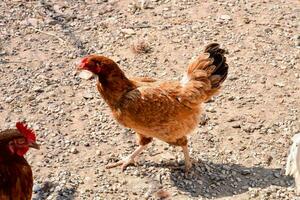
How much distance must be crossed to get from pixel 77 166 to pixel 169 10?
321 cm

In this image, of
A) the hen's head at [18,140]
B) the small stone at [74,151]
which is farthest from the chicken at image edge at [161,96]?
the hen's head at [18,140]

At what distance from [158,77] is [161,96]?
156 centimetres

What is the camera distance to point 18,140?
12.6ft

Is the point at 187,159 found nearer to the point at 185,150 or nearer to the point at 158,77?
the point at 185,150

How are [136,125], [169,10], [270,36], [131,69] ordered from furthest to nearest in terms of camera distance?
[169,10], [270,36], [131,69], [136,125]

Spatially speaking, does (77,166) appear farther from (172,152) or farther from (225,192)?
(225,192)

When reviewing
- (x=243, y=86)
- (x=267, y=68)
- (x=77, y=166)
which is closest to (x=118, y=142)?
(x=77, y=166)

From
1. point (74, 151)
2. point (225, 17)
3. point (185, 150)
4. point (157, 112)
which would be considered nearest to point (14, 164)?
point (157, 112)

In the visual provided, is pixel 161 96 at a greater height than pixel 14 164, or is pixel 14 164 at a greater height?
pixel 14 164

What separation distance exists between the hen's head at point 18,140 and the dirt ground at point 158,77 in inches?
50.5

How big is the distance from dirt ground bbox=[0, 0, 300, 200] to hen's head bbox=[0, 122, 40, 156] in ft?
4.21

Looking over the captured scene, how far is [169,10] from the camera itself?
25.4ft

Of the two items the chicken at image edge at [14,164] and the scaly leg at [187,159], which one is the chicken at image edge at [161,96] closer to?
the scaly leg at [187,159]

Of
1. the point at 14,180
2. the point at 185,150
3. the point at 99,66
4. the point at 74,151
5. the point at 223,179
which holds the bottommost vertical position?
the point at 223,179
